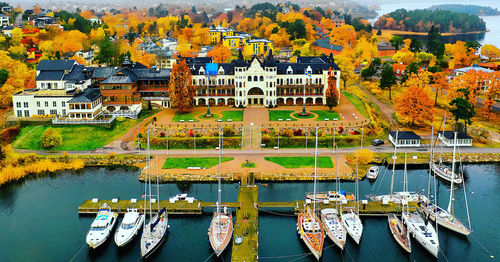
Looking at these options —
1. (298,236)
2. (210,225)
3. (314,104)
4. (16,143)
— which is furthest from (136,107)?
(298,236)

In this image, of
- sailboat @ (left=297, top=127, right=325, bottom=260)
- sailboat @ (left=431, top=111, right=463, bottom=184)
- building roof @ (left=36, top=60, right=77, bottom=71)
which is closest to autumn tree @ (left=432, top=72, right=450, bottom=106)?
sailboat @ (left=431, top=111, right=463, bottom=184)

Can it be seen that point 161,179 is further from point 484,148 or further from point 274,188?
point 484,148

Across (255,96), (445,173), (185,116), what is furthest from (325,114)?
(445,173)

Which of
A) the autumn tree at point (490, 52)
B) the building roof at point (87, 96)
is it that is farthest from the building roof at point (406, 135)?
the autumn tree at point (490, 52)

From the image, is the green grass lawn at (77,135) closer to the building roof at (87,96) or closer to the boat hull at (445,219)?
the building roof at (87,96)

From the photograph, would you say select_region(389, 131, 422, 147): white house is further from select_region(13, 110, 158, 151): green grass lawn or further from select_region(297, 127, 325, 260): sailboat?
select_region(13, 110, 158, 151): green grass lawn
